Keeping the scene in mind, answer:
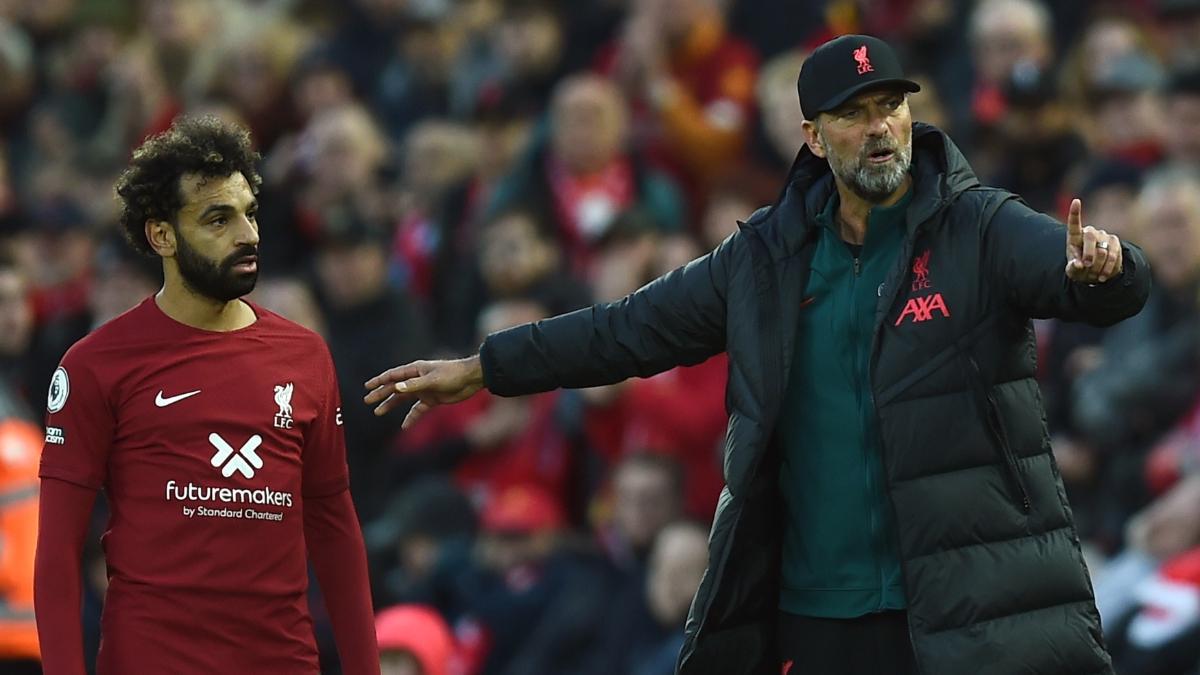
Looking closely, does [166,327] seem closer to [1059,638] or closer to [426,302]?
[1059,638]

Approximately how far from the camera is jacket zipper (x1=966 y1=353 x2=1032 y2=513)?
5.50 meters

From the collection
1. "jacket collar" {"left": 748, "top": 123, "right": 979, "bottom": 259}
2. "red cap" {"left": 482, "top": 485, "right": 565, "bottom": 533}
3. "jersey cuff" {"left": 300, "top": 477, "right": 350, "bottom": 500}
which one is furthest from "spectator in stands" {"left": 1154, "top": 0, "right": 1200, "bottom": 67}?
"jersey cuff" {"left": 300, "top": 477, "right": 350, "bottom": 500}

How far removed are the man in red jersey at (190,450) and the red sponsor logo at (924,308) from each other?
1.47 meters

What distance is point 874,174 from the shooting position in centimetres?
573

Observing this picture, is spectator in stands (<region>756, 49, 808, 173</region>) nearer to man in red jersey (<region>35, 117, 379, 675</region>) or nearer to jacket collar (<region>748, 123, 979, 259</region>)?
jacket collar (<region>748, 123, 979, 259</region>)

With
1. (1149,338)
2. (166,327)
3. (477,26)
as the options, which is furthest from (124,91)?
(166,327)

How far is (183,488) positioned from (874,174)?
1862 millimetres

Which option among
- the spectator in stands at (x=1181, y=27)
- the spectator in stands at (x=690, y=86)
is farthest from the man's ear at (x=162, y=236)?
the spectator in stands at (x=690, y=86)

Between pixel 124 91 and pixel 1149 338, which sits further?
pixel 124 91

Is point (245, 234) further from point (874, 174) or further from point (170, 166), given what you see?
point (874, 174)

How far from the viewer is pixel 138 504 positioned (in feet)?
18.2

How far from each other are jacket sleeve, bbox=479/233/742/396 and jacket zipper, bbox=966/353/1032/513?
2.64ft

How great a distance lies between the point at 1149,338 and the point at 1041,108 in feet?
5.13

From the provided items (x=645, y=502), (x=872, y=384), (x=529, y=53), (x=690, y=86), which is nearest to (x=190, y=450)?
(x=872, y=384)
